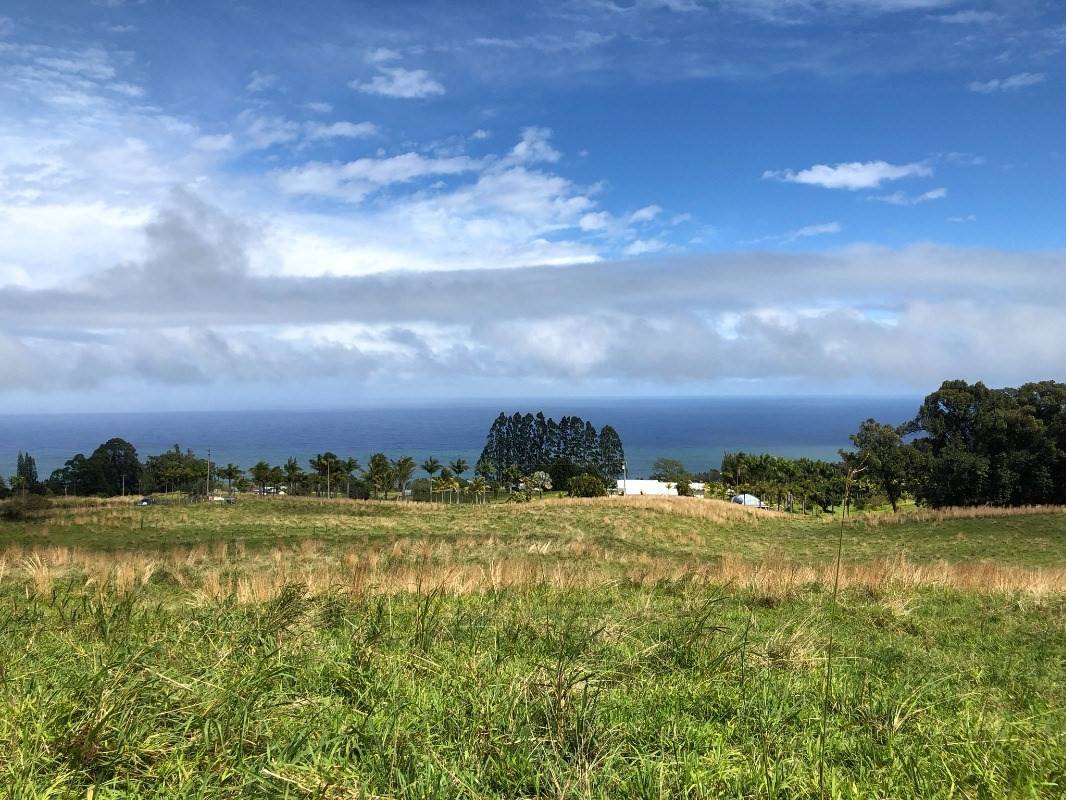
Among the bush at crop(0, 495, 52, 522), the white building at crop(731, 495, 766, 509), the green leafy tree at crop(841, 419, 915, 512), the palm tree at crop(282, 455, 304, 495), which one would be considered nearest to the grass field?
the bush at crop(0, 495, 52, 522)

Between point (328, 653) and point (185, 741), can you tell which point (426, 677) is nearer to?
point (328, 653)

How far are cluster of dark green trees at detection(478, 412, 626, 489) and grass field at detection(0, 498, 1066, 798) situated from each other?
11897cm

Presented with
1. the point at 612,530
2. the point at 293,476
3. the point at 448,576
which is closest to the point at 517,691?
the point at 448,576

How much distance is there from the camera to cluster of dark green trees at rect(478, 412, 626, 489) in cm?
12975

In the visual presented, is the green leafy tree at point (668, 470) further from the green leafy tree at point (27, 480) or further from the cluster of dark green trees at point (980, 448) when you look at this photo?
the green leafy tree at point (27, 480)

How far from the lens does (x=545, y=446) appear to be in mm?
132250

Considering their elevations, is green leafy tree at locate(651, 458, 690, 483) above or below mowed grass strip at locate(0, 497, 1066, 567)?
below

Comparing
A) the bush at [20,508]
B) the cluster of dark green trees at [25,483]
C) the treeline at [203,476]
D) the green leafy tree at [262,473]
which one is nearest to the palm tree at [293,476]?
the treeline at [203,476]

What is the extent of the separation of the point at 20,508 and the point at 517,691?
1646 inches

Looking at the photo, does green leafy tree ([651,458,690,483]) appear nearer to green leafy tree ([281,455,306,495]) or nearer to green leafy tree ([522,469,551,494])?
green leafy tree ([522,469,551,494])

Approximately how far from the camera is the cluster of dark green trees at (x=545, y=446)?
130 m

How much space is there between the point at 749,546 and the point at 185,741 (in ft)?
93.7

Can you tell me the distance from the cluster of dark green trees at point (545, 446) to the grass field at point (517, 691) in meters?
119

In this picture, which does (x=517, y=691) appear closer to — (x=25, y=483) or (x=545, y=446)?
(x=25, y=483)
